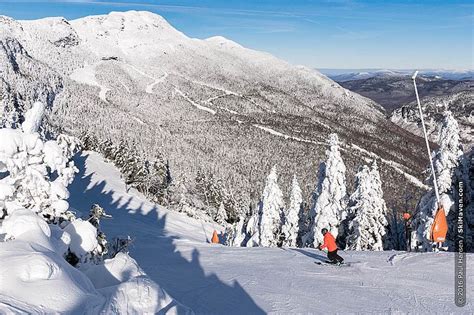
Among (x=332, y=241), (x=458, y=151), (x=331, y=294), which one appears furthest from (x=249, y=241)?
(x=331, y=294)

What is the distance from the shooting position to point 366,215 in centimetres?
2622

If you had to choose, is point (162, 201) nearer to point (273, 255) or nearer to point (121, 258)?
point (273, 255)

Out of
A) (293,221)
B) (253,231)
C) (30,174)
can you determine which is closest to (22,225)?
(30,174)

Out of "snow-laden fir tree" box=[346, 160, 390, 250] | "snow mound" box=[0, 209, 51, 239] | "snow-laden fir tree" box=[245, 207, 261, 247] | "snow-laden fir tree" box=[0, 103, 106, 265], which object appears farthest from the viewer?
"snow-laden fir tree" box=[245, 207, 261, 247]

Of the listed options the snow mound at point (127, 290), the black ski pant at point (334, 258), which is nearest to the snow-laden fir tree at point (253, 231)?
the black ski pant at point (334, 258)

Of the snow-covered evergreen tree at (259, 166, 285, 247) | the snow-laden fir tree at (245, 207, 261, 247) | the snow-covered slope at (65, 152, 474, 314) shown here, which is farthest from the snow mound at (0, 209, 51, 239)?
the snow-laden fir tree at (245, 207, 261, 247)

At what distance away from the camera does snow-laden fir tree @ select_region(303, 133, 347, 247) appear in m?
27.0

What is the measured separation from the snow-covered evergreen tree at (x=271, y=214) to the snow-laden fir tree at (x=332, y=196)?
4171mm

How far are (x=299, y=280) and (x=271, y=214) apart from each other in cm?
2036

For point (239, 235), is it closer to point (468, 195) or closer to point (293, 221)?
point (293, 221)

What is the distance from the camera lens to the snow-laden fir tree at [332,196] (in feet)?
88.5

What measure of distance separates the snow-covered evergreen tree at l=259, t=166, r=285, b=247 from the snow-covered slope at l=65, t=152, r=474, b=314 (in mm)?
13223

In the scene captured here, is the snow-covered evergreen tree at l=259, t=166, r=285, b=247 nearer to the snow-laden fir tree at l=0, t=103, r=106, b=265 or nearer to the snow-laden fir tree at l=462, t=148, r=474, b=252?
the snow-laden fir tree at l=462, t=148, r=474, b=252

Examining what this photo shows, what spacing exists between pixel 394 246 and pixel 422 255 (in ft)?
65.0
